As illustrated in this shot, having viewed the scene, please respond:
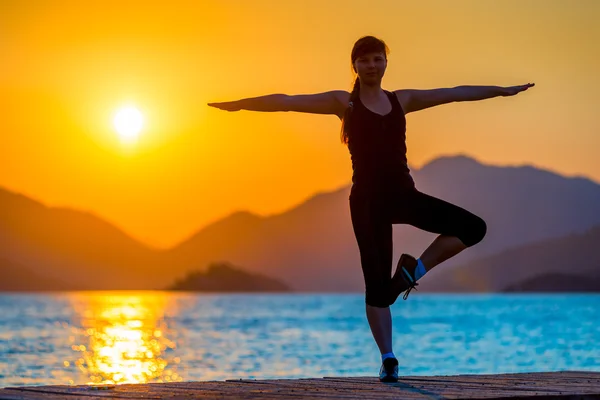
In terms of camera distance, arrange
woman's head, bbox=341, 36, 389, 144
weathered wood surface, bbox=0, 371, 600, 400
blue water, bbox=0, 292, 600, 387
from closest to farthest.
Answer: weathered wood surface, bbox=0, 371, 600, 400
woman's head, bbox=341, 36, 389, 144
blue water, bbox=0, 292, 600, 387

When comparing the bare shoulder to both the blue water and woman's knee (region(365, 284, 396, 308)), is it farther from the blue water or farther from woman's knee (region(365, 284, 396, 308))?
the blue water

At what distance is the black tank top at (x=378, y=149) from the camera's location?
962 centimetres

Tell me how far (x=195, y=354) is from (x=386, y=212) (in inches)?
1305

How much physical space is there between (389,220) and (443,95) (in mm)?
1209

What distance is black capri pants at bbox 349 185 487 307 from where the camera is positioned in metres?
9.61

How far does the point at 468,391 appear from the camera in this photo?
346 inches

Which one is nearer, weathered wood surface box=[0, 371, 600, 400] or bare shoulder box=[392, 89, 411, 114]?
weathered wood surface box=[0, 371, 600, 400]

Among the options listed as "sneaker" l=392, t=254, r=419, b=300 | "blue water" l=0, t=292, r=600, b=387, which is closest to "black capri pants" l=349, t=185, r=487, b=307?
"sneaker" l=392, t=254, r=419, b=300

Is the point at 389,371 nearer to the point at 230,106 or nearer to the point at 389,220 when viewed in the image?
the point at 389,220

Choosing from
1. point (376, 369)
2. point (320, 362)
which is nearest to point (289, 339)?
point (320, 362)

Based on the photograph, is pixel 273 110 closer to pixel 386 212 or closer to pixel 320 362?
pixel 386 212

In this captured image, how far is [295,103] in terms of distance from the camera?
9.70 m

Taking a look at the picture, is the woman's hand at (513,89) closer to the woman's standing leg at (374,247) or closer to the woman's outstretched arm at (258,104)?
the woman's standing leg at (374,247)

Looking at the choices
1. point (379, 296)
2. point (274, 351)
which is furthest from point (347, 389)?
point (274, 351)
